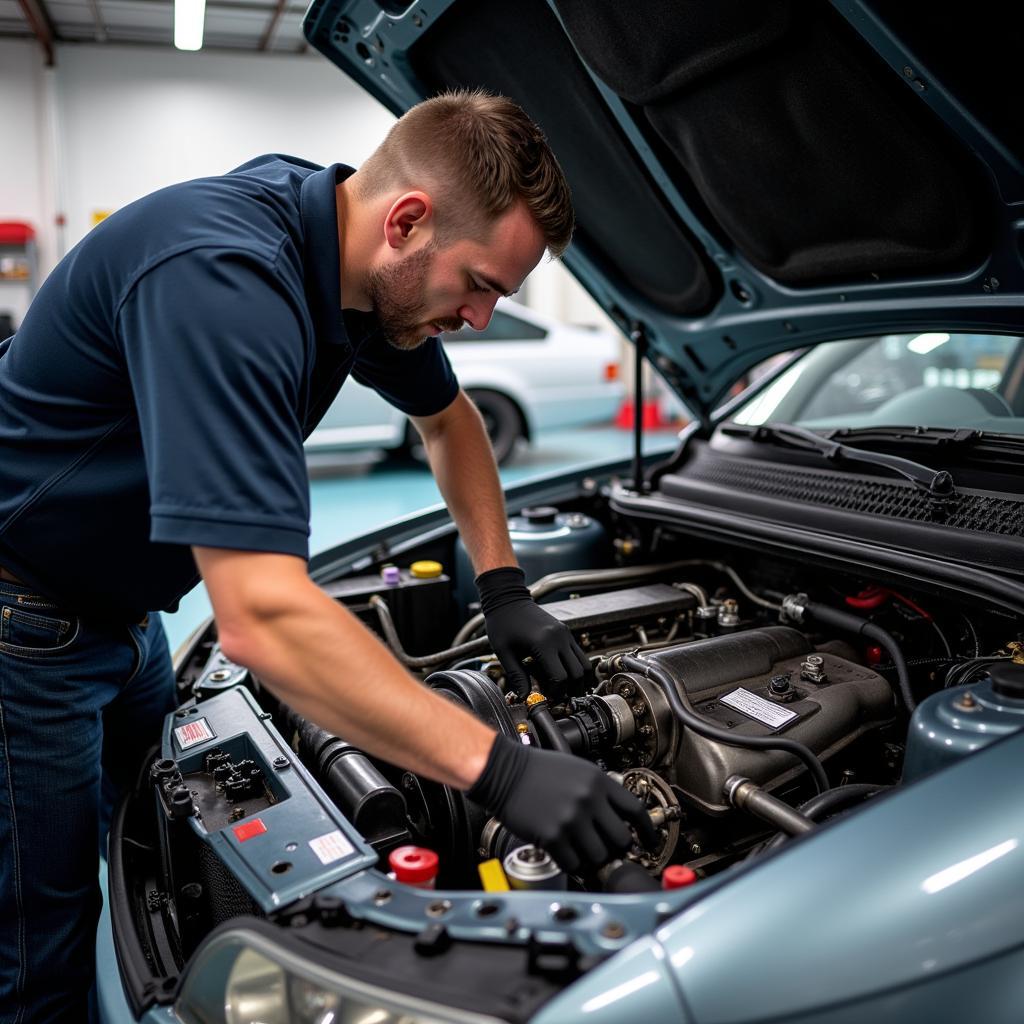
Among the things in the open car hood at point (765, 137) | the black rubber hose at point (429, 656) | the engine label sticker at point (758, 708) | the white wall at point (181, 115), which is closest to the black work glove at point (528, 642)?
the black rubber hose at point (429, 656)

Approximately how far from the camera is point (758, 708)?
1.51 metres

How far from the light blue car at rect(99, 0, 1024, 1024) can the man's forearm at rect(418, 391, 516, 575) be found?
0.22m

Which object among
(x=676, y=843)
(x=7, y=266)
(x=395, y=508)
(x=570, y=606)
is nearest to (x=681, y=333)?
(x=570, y=606)

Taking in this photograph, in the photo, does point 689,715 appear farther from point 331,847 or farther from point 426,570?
point 426,570

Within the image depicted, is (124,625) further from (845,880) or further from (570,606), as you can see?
(845,880)

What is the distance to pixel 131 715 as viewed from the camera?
174cm

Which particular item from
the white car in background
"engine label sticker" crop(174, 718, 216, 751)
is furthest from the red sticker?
the white car in background

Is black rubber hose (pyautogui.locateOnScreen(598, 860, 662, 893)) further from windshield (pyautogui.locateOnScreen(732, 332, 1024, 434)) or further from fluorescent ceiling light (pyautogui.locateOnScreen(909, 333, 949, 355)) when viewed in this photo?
fluorescent ceiling light (pyautogui.locateOnScreen(909, 333, 949, 355))

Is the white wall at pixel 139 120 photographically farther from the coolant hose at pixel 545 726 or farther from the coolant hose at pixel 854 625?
the coolant hose at pixel 545 726

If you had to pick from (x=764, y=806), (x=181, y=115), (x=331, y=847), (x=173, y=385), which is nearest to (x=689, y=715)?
(x=764, y=806)

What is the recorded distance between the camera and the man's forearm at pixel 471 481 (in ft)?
6.08

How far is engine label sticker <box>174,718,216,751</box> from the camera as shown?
1.49 metres

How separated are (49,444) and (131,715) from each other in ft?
2.02

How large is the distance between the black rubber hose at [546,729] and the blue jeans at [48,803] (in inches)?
28.7
